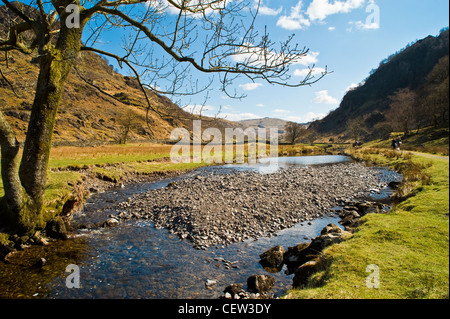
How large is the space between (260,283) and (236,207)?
6708 millimetres

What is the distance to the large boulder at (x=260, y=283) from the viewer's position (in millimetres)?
6688

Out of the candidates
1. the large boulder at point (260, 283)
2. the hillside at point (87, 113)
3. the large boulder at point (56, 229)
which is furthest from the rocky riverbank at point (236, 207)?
the hillside at point (87, 113)

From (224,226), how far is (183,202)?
399 centimetres

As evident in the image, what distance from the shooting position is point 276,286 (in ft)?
22.9

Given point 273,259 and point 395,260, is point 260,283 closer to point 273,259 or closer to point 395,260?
point 273,259

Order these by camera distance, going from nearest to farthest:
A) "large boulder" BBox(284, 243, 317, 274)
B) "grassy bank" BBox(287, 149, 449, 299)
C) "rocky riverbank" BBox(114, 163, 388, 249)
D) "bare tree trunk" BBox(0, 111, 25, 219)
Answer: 1. "grassy bank" BBox(287, 149, 449, 299)
2. "bare tree trunk" BBox(0, 111, 25, 219)
3. "large boulder" BBox(284, 243, 317, 274)
4. "rocky riverbank" BBox(114, 163, 388, 249)

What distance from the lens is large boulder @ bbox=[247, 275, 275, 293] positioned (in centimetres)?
669

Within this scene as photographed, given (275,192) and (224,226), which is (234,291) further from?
(275,192)

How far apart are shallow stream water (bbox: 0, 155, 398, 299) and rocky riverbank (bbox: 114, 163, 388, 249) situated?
764 mm

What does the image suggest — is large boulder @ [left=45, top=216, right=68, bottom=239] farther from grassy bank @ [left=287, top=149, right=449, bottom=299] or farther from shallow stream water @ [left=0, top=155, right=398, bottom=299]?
grassy bank @ [left=287, top=149, right=449, bottom=299]

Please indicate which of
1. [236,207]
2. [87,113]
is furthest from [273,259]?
[87,113]

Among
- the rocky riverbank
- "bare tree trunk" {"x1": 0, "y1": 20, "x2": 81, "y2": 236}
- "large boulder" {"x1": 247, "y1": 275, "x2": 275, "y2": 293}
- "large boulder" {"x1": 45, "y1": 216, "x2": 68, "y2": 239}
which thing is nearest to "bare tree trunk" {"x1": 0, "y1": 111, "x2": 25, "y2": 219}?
"bare tree trunk" {"x1": 0, "y1": 20, "x2": 81, "y2": 236}
